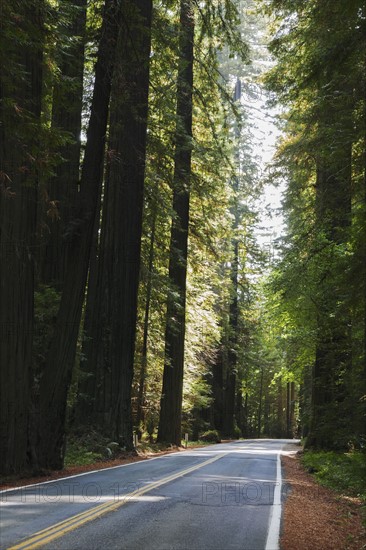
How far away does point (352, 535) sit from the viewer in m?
7.78

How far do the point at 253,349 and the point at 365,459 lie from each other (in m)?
32.8

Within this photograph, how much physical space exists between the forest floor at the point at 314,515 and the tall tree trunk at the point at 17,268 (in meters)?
0.97

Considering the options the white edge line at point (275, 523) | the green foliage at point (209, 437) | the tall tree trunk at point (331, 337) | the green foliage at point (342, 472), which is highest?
the tall tree trunk at point (331, 337)

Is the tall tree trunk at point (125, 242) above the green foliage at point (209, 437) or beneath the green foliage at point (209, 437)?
above

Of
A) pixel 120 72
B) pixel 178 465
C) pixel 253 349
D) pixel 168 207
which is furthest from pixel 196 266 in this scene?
pixel 253 349

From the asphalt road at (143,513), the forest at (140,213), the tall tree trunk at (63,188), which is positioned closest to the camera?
the asphalt road at (143,513)

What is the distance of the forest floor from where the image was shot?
7.00 m

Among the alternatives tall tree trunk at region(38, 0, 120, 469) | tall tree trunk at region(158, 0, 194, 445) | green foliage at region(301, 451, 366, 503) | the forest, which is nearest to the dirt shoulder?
green foliage at region(301, 451, 366, 503)

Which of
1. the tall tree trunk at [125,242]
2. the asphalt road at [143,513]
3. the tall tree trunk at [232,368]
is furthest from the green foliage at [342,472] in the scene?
the tall tree trunk at [232,368]

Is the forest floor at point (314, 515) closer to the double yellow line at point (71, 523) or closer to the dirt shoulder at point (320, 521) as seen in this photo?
the dirt shoulder at point (320, 521)

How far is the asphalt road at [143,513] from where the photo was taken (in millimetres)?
6121

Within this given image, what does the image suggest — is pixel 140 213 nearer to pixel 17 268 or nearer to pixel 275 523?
pixel 17 268

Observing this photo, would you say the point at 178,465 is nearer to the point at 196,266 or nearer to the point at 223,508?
the point at 223,508

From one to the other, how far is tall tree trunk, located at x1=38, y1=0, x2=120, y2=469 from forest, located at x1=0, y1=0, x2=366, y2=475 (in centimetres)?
3
